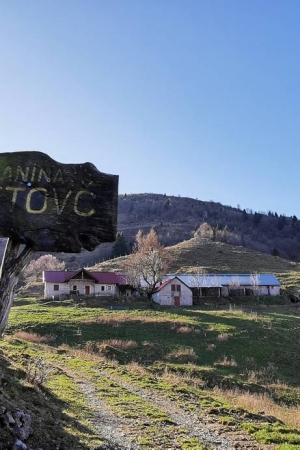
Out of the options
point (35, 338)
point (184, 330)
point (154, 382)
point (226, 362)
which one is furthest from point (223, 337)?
point (154, 382)

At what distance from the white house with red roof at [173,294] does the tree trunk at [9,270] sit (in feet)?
179

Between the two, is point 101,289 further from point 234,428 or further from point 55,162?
point 55,162

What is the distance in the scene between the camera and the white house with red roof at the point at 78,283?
61938 mm

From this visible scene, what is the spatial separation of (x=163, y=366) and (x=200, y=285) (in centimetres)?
4482

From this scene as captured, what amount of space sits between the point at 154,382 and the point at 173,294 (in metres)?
42.1

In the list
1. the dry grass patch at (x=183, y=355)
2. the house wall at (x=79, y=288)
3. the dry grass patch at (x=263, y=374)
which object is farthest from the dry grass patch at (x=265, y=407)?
the house wall at (x=79, y=288)

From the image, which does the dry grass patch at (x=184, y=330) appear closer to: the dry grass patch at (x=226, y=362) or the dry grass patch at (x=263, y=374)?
the dry grass patch at (x=226, y=362)

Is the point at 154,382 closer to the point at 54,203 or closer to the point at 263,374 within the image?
the point at 263,374

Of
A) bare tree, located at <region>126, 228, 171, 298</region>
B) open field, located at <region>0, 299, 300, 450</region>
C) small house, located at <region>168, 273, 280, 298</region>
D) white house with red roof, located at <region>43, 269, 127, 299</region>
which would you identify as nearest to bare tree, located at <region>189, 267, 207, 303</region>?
small house, located at <region>168, 273, 280, 298</region>

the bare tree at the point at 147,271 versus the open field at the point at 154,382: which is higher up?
the bare tree at the point at 147,271

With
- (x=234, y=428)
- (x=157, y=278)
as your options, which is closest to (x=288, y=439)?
(x=234, y=428)

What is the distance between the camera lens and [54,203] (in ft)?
13.1

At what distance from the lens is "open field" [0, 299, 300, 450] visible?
9234 millimetres

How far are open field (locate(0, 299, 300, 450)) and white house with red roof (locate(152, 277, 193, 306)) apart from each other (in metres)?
20.1
